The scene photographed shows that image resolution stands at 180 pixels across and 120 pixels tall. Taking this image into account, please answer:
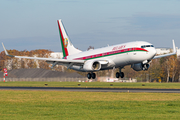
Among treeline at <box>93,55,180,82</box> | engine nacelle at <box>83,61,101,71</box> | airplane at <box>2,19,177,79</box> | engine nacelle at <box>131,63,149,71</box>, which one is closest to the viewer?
airplane at <box>2,19,177,79</box>

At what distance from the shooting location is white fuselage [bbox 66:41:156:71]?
47.7 meters

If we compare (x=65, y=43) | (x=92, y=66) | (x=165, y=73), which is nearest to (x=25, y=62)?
(x=165, y=73)

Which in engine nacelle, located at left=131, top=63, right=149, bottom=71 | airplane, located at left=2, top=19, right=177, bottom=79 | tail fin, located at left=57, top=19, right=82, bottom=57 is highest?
tail fin, located at left=57, top=19, right=82, bottom=57

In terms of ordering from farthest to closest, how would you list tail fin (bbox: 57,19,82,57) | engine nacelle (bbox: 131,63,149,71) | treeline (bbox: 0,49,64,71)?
treeline (bbox: 0,49,64,71) → tail fin (bbox: 57,19,82,57) → engine nacelle (bbox: 131,63,149,71)

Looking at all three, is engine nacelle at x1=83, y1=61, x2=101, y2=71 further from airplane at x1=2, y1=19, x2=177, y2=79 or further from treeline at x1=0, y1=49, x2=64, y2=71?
treeline at x1=0, y1=49, x2=64, y2=71

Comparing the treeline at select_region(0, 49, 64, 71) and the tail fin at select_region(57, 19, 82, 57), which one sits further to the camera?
the treeline at select_region(0, 49, 64, 71)

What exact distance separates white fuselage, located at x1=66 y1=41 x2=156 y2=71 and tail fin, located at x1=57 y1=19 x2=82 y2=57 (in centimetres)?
1292

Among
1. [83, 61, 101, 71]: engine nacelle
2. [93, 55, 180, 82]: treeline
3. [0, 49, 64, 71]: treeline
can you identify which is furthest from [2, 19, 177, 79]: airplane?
[0, 49, 64, 71]: treeline

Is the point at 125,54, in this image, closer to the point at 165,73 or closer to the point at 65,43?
the point at 65,43

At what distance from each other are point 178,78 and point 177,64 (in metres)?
6.82

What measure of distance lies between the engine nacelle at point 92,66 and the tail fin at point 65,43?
41.1ft

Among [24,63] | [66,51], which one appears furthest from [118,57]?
[24,63]

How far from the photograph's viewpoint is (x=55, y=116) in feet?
67.6

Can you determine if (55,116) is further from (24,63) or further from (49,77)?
(24,63)
